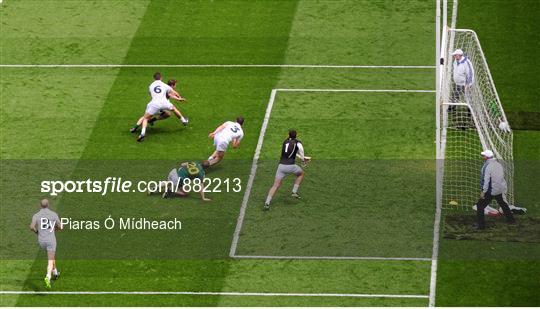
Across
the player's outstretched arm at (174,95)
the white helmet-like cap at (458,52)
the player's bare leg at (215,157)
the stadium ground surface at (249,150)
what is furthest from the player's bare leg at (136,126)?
the white helmet-like cap at (458,52)

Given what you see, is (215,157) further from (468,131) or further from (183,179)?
(468,131)

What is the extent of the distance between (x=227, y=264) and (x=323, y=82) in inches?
391

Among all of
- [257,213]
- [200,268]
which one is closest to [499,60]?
[257,213]

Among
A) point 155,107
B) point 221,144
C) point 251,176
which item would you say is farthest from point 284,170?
point 155,107

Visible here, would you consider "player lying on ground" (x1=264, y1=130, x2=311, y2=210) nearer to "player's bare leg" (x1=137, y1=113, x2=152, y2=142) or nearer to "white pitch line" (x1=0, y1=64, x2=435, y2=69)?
"player's bare leg" (x1=137, y1=113, x2=152, y2=142)

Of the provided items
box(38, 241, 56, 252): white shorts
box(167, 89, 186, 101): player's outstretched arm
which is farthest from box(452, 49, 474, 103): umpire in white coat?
box(38, 241, 56, 252): white shorts

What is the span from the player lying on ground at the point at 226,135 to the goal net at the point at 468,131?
4900 mm

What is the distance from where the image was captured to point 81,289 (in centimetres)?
3269

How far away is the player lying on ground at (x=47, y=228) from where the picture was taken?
32312 millimetres

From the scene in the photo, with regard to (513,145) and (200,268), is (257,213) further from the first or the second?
(513,145)

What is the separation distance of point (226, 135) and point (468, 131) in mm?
6460

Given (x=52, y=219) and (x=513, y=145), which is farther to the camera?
(x=513, y=145)

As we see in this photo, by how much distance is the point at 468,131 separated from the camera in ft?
129

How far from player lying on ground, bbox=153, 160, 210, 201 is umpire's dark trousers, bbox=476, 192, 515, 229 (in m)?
6.42
